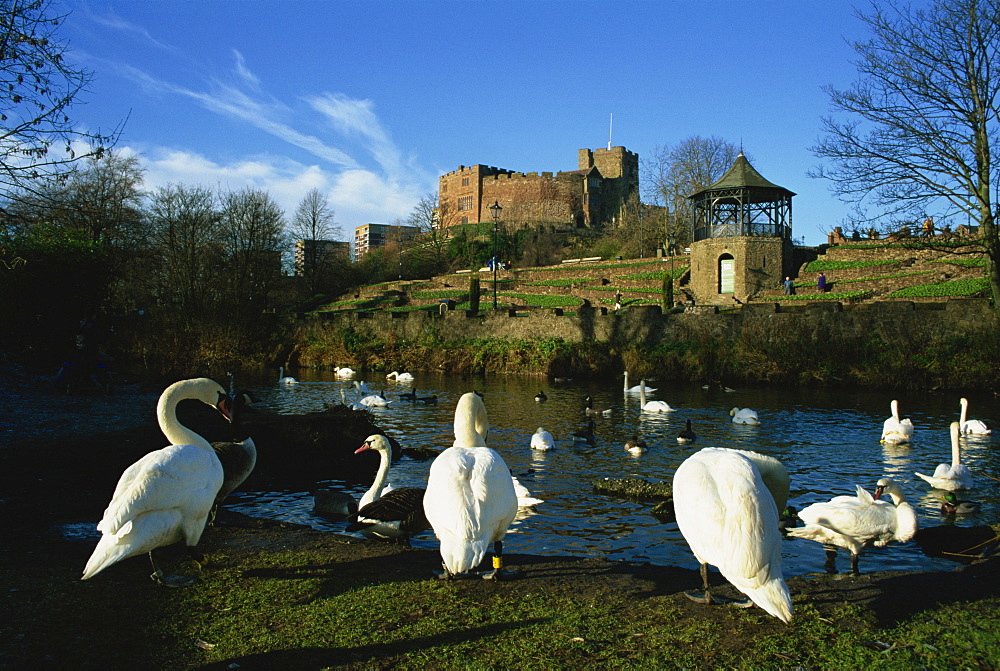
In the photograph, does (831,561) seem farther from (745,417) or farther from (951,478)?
(745,417)

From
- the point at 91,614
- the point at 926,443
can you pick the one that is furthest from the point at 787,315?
the point at 91,614

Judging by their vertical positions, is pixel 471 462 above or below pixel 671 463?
above

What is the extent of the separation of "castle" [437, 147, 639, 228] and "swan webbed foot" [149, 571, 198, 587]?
9116 centimetres

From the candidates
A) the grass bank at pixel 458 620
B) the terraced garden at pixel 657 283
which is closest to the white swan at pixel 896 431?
the grass bank at pixel 458 620

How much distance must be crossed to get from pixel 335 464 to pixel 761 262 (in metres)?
39.0

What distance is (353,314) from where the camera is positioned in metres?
42.2

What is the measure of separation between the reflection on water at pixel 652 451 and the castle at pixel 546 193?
74.9 meters

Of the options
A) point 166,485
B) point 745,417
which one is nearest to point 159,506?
point 166,485

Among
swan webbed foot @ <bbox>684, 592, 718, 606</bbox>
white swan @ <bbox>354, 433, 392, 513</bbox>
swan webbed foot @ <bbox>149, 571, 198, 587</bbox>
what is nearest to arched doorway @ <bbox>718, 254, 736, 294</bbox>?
white swan @ <bbox>354, 433, 392, 513</bbox>

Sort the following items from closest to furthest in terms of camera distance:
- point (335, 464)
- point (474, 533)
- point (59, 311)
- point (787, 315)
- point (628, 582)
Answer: point (474, 533) < point (628, 582) < point (335, 464) < point (59, 311) < point (787, 315)

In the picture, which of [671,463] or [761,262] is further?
[761,262]

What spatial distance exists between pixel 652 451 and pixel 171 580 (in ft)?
33.2

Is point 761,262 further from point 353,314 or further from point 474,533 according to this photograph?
point 474,533

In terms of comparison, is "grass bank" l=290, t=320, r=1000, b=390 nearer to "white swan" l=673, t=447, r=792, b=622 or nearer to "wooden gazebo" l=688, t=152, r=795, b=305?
"wooden gazebo" l=688, t=152, r=795, b=305
